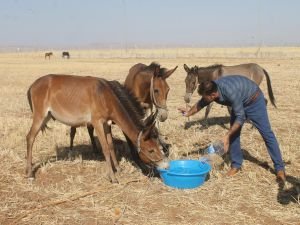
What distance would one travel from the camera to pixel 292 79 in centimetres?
2478

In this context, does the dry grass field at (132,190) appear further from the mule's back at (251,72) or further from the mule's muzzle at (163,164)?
the mule's back at (251,72)

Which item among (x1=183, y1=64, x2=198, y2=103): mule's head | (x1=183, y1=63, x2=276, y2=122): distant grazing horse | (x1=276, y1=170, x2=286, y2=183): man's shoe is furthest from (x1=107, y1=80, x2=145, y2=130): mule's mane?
(x1=183, y1=64, x2=198, y2=103): mule's head

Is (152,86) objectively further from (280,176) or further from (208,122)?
(208,122)

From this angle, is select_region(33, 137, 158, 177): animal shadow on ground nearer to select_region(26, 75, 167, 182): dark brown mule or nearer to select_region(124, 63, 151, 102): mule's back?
select_region(26, 75, 167, 182): dark brown mule

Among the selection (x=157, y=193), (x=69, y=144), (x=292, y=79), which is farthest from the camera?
(x=292, y=79)

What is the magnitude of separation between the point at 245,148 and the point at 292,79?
55.8 ft

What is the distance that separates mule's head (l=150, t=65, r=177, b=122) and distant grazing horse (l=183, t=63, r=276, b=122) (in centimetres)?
366

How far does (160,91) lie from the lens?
27.7 ft

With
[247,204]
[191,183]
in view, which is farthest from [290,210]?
[191,183]

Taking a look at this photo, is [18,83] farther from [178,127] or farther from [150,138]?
[150,138]

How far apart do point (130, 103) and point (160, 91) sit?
4.04 feet

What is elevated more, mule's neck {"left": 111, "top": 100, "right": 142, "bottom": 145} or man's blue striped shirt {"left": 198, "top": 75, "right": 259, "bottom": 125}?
man's blue striped shirt {"left": 198, "top": 75, "right": 259, "bottom": 125}

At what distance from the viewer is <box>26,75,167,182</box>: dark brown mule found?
6996 millimetres

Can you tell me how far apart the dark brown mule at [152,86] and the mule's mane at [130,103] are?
0.44m
